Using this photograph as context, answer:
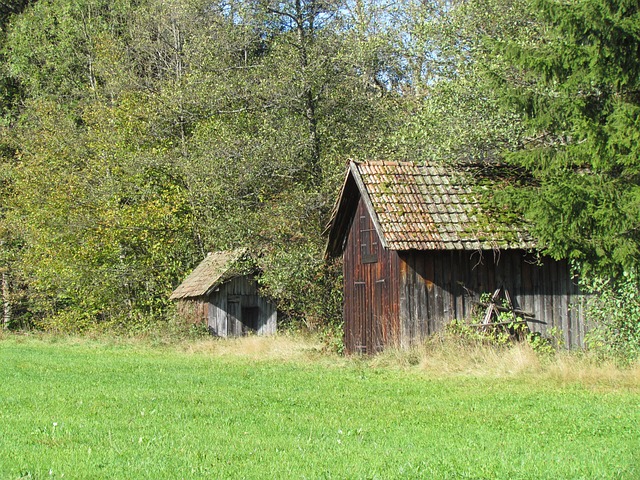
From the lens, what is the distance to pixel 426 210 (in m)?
23.1

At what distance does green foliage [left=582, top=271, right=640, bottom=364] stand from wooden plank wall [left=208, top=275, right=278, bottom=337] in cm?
1920

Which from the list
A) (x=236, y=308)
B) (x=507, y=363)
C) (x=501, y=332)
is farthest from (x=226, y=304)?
(x=507, y=363)

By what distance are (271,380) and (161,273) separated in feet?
73.6

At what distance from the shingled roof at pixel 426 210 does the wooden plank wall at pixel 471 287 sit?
0.64 metres

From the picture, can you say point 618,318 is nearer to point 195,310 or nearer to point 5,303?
point 195,310

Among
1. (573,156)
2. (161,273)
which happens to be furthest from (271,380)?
(161,273)

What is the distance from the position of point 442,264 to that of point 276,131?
8486mm

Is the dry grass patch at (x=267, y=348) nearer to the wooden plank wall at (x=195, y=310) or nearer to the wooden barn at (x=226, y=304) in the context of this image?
the wooden barn at (x=226, y=304)

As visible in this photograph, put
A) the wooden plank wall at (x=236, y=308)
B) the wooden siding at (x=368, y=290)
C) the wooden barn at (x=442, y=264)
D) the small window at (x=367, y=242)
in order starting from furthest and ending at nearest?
1. the wooden plank wall at (x=236, y=308)
2. the small window at (x=367, y=242)
3. the wooden siding at (x=368, y=290)
4. the wooden barn at (x=442, y=264)

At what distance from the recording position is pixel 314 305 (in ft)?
97.7

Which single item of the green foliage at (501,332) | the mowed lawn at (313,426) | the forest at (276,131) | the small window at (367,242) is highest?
the forest at (276,131)

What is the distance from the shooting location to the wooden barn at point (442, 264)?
2253 cm

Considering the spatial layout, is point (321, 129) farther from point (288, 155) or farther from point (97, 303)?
point (97, 303)

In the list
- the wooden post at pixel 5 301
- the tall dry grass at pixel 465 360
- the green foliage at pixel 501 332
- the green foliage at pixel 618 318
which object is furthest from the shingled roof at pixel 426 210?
the wooden post at pixel 5 301
